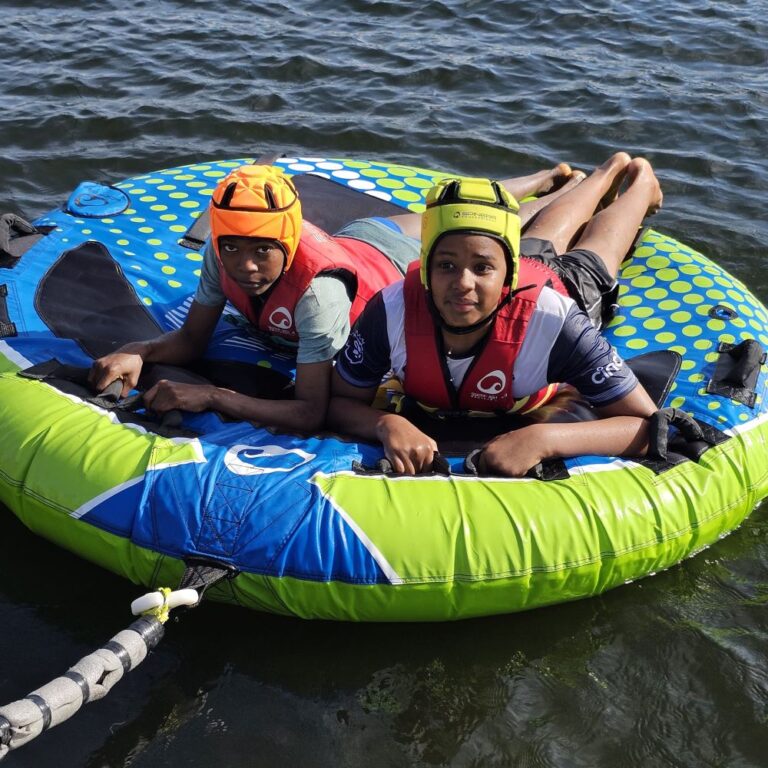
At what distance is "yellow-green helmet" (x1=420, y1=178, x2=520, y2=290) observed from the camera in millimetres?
3393

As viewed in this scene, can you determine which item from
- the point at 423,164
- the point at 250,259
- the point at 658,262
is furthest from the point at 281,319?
the point at 423,164

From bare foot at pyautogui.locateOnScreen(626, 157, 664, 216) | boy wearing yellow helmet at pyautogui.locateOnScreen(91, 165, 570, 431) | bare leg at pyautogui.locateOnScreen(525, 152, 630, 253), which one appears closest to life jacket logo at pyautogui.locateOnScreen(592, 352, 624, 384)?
boy wearing yellow helmet at pyautogui.locateOnScreen(91, 165, 570, 431)

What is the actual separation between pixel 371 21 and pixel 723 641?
8.21 m

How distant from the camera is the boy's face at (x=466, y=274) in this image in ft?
11.2

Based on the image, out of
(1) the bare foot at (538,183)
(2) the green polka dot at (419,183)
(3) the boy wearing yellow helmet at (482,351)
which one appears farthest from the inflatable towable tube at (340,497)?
(2) the green polka dot at (419,183)

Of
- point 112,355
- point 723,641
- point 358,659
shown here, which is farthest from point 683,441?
point 112,355

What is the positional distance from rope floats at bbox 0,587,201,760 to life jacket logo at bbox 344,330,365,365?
1.12m

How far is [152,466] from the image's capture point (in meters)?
3.52

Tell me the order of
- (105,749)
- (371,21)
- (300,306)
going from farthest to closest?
(371,21) < (300,306) < (105,749)

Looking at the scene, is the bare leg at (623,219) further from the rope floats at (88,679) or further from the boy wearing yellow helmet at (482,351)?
the rope floats at (88,679)

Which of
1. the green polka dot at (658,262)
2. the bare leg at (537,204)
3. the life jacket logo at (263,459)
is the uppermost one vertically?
the bare leg at (537,204)

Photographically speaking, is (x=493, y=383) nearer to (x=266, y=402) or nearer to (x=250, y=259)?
(x=266, y=402)

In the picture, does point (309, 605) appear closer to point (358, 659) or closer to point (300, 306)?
point (358, 659)

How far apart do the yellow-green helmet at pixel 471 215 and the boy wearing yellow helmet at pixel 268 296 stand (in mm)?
607
